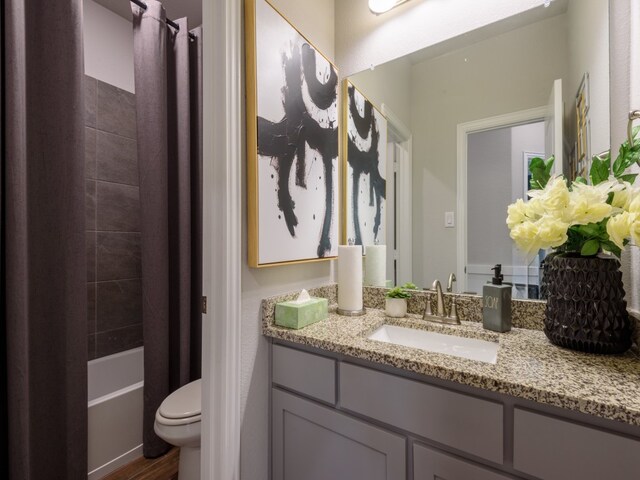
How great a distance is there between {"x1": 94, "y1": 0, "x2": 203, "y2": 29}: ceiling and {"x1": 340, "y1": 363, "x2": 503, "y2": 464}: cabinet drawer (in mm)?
2392

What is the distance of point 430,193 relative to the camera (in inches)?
53.6

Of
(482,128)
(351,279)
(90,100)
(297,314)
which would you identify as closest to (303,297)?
(297,314)

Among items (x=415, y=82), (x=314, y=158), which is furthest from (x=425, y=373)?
(x=415, y=82)

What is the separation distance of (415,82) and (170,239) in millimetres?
1593

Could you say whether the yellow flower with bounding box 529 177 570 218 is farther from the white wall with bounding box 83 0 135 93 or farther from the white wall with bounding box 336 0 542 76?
the white wall with bounding box 83 0 135 93

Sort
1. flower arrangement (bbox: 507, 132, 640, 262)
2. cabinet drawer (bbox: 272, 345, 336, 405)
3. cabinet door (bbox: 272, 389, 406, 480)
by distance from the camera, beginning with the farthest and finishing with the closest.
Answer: cabinet drawer (bbox: 272, 345, 336, 405) < cabinet door (bbox: 272, 389, 406, 480) < flower arrangement (bbox: 507, 132, 640, 262)

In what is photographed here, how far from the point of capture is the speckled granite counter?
0.64 m

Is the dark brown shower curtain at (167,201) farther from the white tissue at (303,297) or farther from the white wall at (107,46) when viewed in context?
the white tissue at (303,297)

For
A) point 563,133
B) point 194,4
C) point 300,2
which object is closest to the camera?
point 563,133

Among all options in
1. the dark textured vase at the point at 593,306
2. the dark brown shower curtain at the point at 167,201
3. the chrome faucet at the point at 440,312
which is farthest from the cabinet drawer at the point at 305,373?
the dark brown shower curtain at the point at 167,201

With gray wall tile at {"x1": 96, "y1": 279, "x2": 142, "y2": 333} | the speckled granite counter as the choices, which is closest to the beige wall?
the speckled granite counter

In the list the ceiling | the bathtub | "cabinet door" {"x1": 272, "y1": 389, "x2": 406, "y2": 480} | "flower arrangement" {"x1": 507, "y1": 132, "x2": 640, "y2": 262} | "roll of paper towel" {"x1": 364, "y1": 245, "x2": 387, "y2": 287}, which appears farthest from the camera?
Answer: the ceiling

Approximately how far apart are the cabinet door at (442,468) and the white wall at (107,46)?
2.73 metres

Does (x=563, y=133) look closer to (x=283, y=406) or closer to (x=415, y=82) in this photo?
(x=415, y=82)
